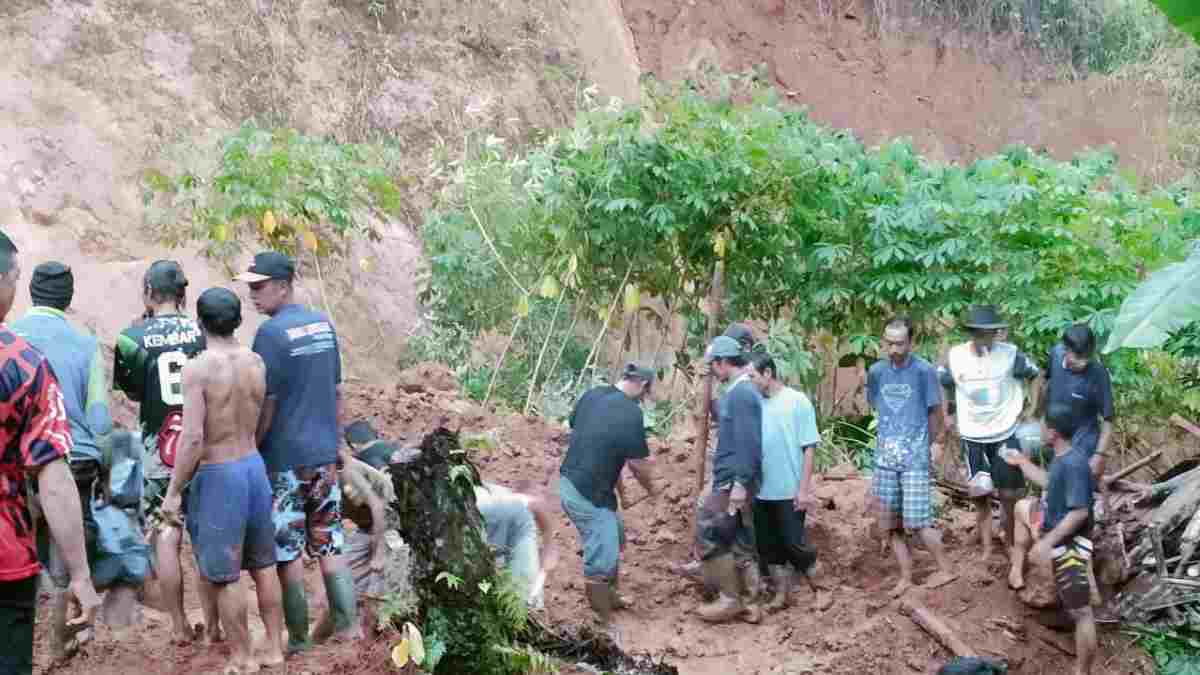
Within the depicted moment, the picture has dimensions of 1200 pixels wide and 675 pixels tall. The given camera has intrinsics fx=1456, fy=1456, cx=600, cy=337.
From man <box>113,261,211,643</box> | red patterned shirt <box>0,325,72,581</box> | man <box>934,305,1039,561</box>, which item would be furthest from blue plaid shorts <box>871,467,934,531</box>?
red patterned shirt <box>0,325,72,581</box>

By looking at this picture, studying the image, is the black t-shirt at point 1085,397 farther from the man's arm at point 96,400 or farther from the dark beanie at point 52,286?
the dark beanie at point 52,286

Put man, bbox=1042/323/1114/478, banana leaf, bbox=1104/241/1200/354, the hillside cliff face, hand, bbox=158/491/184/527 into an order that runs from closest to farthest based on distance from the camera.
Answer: banana leaf, bbox=1104/241/1200/354
hand, bbox=158/491/184/527
man, bbox=1042/323/1114/478
the hillside cliff face

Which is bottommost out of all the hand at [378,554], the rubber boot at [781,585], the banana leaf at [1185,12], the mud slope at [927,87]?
the rubber boot at [781,585]

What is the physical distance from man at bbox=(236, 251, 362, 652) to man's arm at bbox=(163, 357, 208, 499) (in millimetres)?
521

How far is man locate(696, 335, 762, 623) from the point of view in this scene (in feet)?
29.9

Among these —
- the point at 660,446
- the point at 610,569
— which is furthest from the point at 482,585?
the point at 660,446

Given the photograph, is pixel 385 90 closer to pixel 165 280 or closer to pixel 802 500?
pixel 802 500

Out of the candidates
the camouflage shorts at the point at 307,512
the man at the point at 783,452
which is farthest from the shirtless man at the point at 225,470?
the man at the point at 783,452

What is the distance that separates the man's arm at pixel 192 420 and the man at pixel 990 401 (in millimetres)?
5250

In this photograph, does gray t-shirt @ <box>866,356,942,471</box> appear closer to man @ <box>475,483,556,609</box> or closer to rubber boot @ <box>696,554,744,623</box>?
rubber boot @ <box>696,554,744,623</box>

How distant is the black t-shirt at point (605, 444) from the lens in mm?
8570

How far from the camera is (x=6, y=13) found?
14828mm

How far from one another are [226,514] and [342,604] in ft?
3.47

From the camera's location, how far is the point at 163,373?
6.95 m
